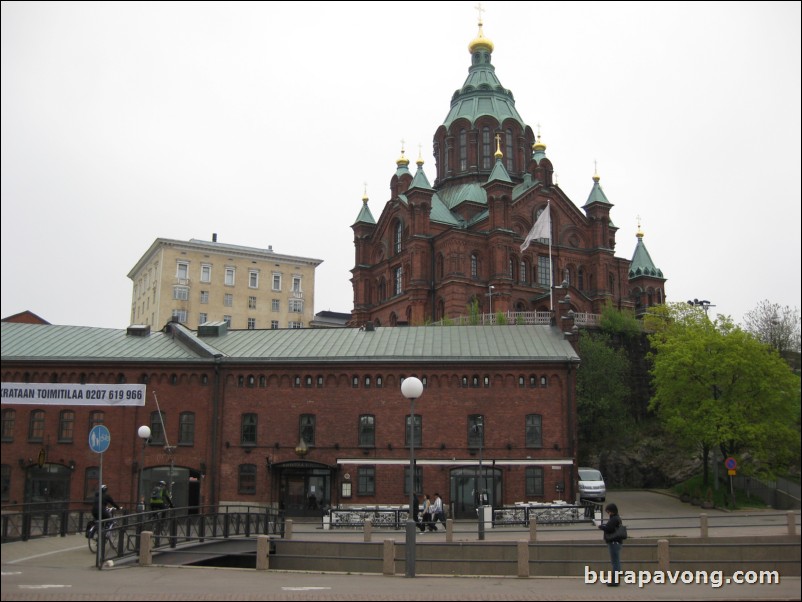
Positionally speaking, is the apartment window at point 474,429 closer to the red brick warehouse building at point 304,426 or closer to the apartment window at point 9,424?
the red brick warehouse building at point 304,426

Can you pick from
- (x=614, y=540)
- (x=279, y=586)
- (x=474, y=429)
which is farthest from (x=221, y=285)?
(x=614, y=540)

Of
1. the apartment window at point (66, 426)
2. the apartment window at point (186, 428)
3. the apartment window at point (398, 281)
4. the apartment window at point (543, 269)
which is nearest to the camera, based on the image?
the apartment window at point (66, 426)

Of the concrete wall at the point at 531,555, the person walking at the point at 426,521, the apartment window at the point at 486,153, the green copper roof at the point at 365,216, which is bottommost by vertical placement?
the concrete wall at the point at 531,555

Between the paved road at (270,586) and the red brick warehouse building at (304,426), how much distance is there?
673 inches

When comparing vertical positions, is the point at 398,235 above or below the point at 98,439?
above

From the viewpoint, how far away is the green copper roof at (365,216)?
80625 millimetres

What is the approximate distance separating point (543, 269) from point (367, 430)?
36.4 metres

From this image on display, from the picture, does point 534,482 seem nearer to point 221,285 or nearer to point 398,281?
point 398,281

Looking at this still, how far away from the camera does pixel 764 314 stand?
69375 mm

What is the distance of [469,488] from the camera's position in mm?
39000

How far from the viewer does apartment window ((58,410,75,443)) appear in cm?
3994

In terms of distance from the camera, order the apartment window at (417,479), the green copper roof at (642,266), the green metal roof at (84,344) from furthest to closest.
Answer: the green copper roof at (642,266), the green metal roof at (84,344), the apartment window at (417,479)

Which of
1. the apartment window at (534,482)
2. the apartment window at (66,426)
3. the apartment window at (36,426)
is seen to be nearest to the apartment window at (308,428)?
the apartment window at (534,482)

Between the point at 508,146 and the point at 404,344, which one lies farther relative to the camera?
the point at 508,146
